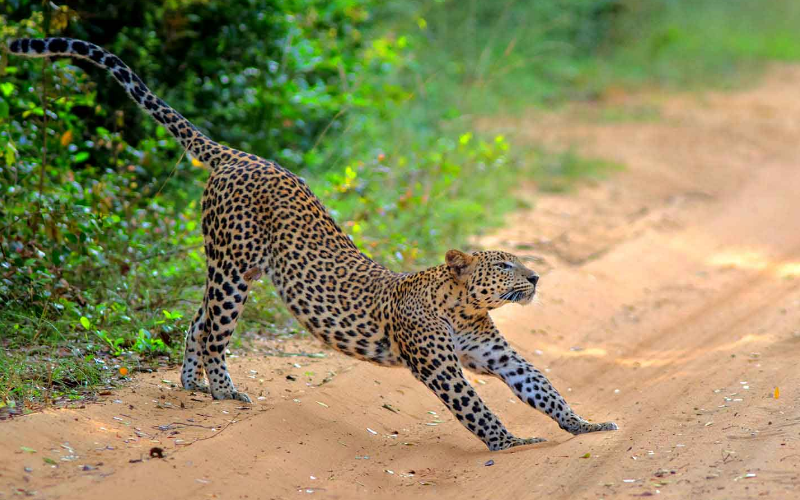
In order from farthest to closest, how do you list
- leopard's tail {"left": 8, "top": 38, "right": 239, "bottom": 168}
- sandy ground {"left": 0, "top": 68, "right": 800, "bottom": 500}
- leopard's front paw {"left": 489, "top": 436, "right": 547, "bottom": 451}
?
leopard's tail {"left": 8, "top": 38, "right": 239, "bottom": 168} < leopard's front paw {"left": 489, "top": 436, "right": 547, "bottom": 451} < sandy ground {"left": 0, "top": 68, "right": 800, "bottom": 500}

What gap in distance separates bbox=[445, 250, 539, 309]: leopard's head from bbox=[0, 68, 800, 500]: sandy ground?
3.05 feet

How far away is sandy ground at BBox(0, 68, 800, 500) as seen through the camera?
5.06 meters

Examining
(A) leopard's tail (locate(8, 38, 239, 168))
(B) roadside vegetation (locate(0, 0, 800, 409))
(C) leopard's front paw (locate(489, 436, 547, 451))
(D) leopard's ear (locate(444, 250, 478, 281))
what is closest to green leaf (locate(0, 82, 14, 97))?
(B) roadside vegetation (locate(0, 0, 800, 409))

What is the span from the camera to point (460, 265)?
6.14 m

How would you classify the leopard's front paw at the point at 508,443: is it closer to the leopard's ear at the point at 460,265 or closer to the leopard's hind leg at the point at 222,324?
the leopard's ear at the point at 460,265

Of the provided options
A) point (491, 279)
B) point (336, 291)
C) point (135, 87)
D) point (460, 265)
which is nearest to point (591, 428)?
point (491, 279)

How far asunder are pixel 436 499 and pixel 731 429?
1.89m

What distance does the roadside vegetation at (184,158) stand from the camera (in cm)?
683

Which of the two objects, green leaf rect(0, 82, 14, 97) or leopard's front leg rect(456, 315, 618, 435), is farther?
green leaf rect(0, 82, 14, 97)

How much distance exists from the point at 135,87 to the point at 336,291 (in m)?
2.00

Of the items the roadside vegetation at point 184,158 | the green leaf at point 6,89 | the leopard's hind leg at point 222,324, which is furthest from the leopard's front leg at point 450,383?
the green leaf at point 6,89

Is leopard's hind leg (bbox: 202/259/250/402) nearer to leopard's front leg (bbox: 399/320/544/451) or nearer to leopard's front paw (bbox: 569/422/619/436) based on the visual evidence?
leopard's front leg (bbox: 399/320/544/451)

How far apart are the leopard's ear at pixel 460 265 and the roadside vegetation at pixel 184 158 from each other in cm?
198

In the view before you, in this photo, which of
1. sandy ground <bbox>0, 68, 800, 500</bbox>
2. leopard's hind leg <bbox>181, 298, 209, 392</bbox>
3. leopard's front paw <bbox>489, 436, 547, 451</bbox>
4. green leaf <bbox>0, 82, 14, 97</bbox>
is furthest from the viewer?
green leaf <bbox>0, 82, 14, 97</bbox>
